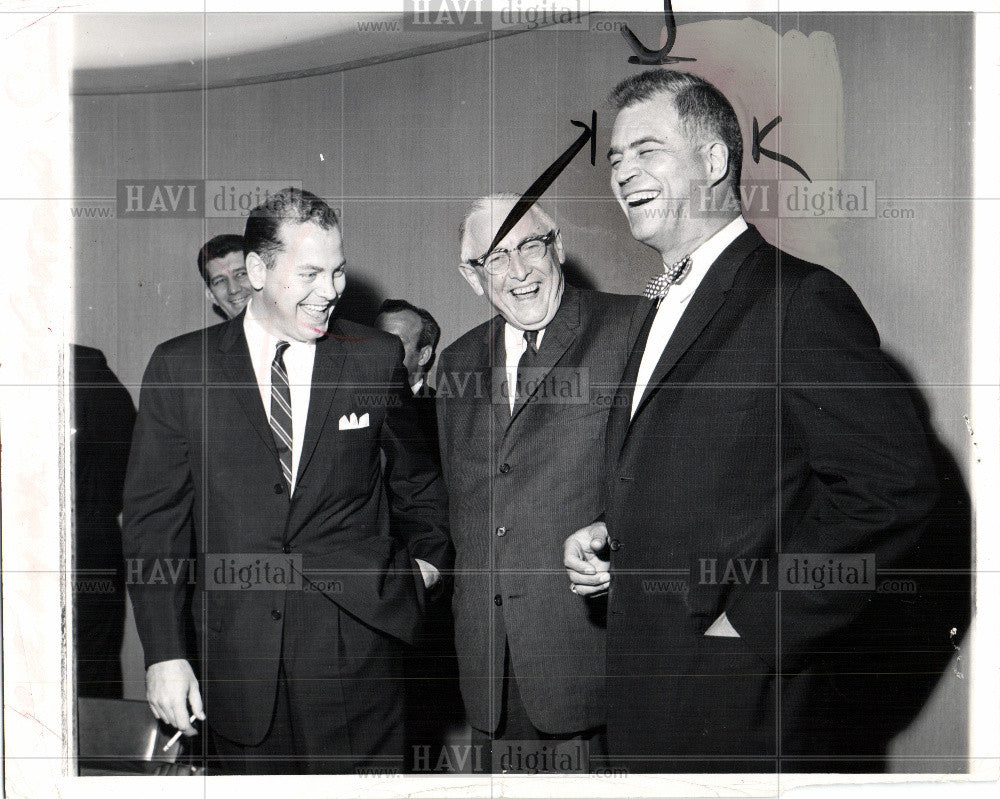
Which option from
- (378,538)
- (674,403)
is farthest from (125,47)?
(674,403)

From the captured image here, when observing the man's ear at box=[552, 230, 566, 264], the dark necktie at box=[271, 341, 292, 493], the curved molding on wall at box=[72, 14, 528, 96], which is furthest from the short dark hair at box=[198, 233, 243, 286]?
the man's ear at box=[552, 230, 566, 264]

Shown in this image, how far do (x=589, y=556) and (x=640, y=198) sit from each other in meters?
0.81

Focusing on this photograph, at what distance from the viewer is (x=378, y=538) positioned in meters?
2.04

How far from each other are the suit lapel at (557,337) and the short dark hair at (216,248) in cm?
71

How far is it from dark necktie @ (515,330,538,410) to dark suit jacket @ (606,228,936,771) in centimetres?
21

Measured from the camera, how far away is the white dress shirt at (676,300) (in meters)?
2.02

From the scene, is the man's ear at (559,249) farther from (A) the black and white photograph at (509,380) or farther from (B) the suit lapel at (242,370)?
(B) the suit lapel at (242,370)

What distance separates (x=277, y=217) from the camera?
2.04m

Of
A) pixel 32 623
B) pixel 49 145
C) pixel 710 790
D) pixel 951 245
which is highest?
pixel 49 145

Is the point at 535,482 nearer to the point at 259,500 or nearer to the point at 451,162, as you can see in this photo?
the point at 259,500

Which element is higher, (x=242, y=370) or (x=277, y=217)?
(x=277, y=217)

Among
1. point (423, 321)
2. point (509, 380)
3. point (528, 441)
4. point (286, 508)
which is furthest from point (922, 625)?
point (286, 508)

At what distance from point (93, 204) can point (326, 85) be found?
597 millimetres

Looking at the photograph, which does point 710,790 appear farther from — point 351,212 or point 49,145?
point 49,145
